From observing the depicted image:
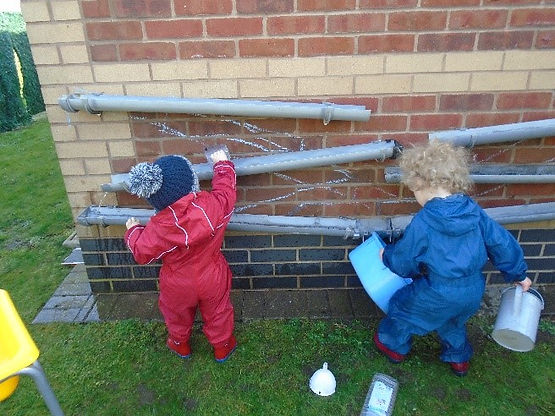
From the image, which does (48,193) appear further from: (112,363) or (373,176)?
(373,176)

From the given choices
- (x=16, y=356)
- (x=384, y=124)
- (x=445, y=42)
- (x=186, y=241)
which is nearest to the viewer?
(x=16, y=356)

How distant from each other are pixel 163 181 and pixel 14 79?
10290 millimetres

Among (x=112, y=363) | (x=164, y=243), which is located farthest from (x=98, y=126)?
(x=112, y=363)

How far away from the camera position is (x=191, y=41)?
7.88ft

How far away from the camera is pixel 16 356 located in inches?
54.2

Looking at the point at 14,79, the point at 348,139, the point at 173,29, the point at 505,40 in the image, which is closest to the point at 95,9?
the point at 173,29

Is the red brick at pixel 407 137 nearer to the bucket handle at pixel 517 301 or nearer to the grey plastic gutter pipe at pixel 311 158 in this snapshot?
the grey plastic gutter pipe at pixel 311 158

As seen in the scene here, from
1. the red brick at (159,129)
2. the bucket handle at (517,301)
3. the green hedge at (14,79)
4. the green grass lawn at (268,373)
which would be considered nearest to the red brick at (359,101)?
the red brick at (159,129)

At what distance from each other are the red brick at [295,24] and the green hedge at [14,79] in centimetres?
851

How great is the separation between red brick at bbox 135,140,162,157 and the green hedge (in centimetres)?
799

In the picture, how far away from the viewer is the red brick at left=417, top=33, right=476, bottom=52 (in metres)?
2.38

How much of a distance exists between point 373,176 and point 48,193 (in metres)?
4.33

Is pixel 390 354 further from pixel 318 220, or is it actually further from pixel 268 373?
pixel 318 220

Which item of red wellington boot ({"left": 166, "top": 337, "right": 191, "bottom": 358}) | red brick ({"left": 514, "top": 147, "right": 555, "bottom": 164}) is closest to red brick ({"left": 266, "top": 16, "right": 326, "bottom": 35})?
red brick ({"left": 514, "top": 147, "right": 555, "bottom": 164})
